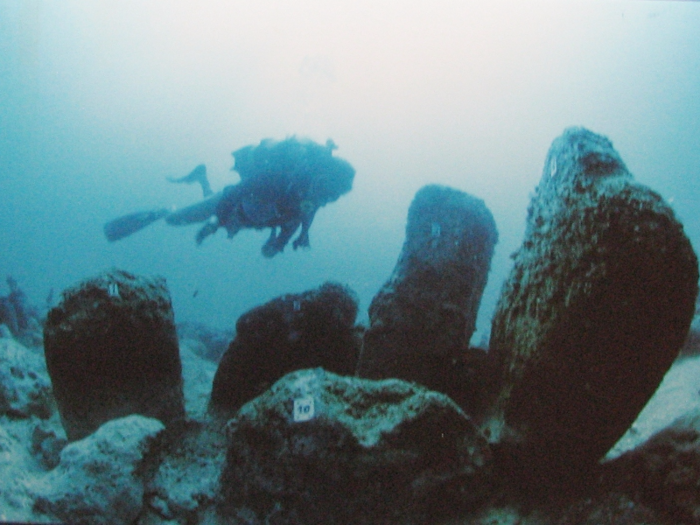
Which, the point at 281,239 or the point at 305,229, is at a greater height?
the point at 305,229

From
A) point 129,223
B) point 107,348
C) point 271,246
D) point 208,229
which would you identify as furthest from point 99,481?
point 129,223

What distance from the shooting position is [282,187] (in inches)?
327

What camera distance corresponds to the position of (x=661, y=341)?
7.33 feet

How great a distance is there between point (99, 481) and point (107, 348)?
1178 millimetres

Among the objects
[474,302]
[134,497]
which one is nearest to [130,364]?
[134,497]

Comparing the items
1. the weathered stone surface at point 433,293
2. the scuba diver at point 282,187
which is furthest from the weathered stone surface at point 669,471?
the scuba diver at point 282,187

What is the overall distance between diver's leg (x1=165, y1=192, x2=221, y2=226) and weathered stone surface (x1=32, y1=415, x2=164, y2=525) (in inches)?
268

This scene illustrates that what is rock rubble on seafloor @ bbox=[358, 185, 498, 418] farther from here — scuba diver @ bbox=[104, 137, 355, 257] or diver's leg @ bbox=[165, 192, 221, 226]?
diver's leg @ bbox=[165, 192, 221, 226]

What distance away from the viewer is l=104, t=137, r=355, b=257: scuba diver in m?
8.15

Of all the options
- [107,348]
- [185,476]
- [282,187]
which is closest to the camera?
[185,476]

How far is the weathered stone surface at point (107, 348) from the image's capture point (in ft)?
11.6

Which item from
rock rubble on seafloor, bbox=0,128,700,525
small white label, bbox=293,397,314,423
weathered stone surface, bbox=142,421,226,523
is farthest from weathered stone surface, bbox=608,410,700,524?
weathered stone surface, bbox=142,421,226,523

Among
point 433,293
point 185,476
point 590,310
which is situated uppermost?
point 590,310

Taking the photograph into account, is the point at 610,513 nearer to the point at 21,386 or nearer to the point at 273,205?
the point at 21,386
